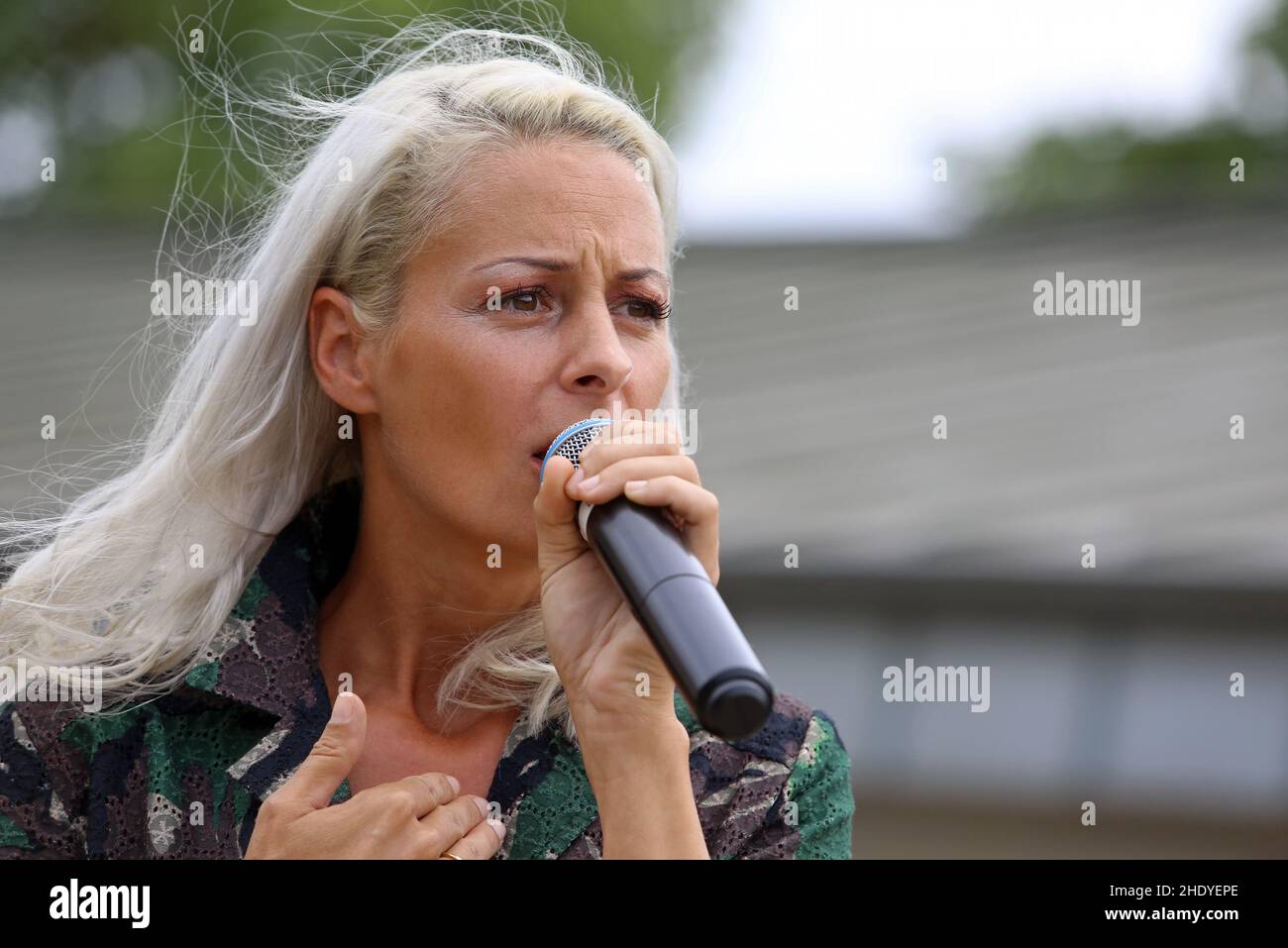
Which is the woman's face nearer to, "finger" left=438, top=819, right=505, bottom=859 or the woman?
the woman

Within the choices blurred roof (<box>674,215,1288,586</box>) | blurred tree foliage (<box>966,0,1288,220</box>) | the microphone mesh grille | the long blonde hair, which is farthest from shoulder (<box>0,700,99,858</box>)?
blurred tree foliage (<box>966,0,1288,220</box>)

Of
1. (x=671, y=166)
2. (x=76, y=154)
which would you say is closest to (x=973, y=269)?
(x=671, y=166)

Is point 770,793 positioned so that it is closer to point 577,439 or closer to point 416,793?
point 416,793

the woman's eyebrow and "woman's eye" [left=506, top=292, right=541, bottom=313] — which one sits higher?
the woman's eyebrow

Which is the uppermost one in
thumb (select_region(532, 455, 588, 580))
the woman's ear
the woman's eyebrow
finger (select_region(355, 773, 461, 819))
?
the woman's eyebrow

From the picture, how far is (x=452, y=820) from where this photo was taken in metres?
2.31

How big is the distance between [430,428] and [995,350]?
18.1ft

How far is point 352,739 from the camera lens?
2266mm

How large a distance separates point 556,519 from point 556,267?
1.76 ft

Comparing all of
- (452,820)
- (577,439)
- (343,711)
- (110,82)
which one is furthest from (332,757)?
(110,82)

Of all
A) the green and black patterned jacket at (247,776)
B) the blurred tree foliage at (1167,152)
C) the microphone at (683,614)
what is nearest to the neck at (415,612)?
the green and black patterned jacket at (247,776)

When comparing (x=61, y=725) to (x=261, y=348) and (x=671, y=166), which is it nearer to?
(x=261, y=348)

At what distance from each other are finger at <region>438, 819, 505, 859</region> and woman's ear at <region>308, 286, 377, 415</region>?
0.86 meters

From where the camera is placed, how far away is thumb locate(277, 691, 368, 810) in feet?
7.39
